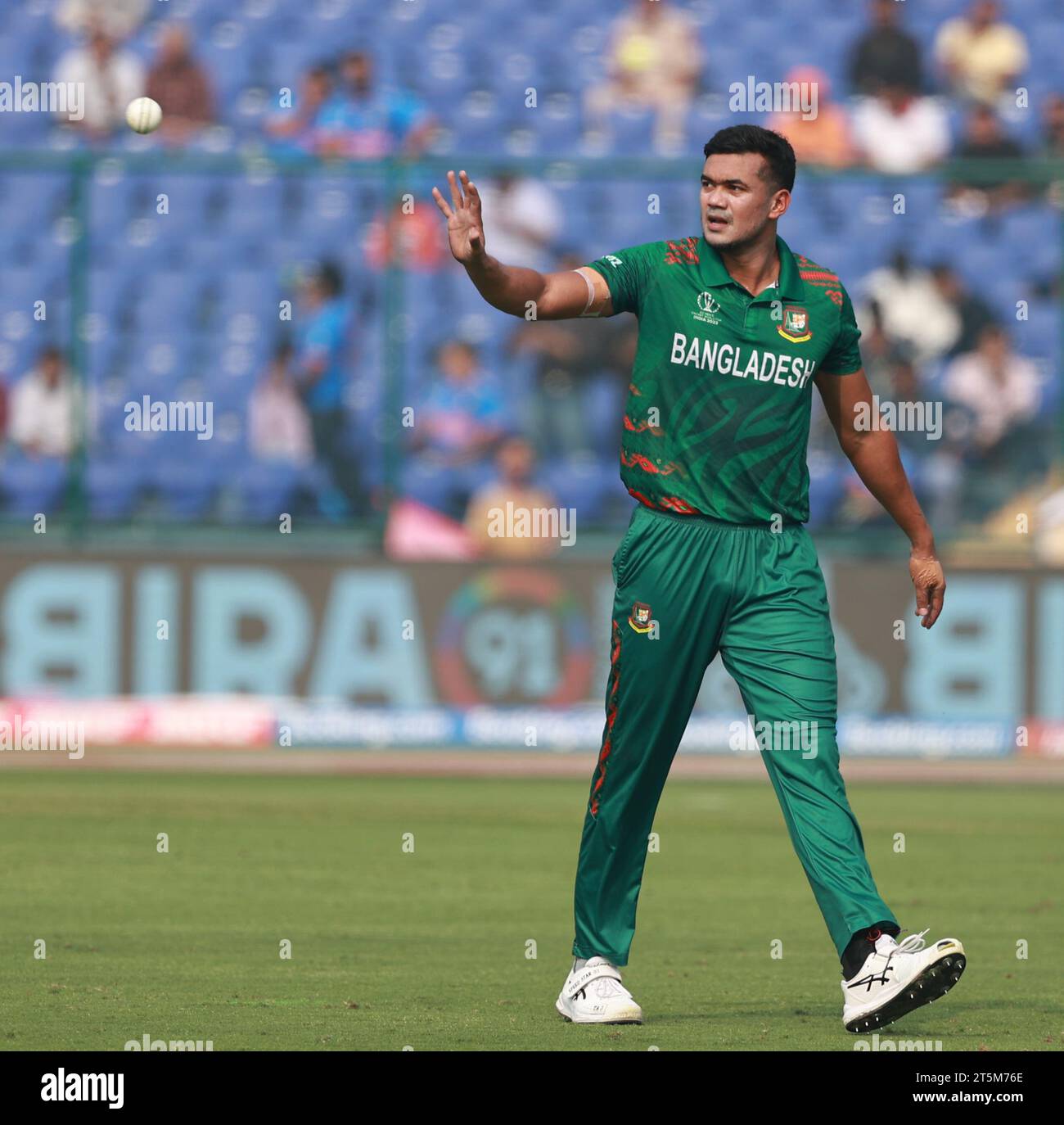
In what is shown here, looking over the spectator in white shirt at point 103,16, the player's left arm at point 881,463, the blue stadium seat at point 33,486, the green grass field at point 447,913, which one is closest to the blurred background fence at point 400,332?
the blue stadium seat at point 33,486

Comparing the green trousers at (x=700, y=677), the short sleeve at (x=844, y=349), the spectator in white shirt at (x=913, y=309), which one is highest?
the spectator in white shirt at (x=913, y=309)

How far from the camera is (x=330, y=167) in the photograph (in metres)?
16.5

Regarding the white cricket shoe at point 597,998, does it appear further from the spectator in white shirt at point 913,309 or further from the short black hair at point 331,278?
the short black hair at point 331,278

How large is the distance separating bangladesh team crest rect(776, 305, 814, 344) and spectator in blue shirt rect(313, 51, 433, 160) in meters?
11.5

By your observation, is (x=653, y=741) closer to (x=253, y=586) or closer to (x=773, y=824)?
(x=773, y=824)

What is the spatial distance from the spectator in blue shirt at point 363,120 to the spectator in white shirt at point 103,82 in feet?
5.55

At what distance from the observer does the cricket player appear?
20.6 ft

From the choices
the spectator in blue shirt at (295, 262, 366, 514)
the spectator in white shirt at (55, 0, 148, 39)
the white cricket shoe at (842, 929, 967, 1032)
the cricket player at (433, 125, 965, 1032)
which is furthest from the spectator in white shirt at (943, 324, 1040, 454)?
the white cricket shoe at (842, 929, 967, 1032)

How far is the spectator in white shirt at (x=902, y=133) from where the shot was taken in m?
18.3

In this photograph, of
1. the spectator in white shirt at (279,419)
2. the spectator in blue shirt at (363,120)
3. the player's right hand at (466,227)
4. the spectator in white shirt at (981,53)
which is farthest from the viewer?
the spectator in white shirt at (981,53)

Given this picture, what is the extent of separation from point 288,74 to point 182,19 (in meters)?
1.17

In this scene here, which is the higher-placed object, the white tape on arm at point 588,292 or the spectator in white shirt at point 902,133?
the spectator in white shirt at point 902,133

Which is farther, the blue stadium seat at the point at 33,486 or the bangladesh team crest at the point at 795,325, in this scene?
the blue stadium seat at the point at 33,486
